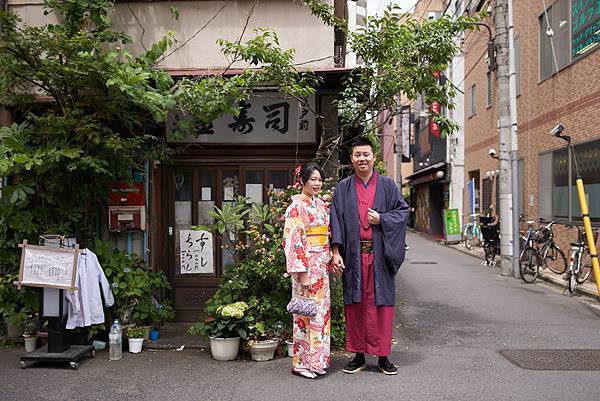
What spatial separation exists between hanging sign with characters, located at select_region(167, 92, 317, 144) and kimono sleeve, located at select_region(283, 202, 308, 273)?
2.42m

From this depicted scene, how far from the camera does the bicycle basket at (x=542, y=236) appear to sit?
44.5 ft

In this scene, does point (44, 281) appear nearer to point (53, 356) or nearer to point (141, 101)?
point (53, 356)

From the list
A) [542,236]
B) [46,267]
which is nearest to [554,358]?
[46,267]

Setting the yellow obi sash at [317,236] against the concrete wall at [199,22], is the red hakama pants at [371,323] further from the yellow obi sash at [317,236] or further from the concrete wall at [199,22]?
the concrete wall at [199,22]

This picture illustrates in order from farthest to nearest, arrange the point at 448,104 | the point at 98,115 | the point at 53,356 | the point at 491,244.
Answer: the point at 491,244, the point at 448,104, the point at 98,115, the point at 53,356

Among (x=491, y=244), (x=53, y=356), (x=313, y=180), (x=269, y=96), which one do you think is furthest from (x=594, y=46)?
(x=53, y=356)

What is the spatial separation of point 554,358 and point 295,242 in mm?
3456

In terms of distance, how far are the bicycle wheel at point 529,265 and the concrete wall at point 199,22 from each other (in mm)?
8215

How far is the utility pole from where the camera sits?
13938mm

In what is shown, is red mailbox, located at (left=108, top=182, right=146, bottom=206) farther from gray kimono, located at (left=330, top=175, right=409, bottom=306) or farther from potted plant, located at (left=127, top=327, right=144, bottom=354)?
gray kimono, located at (left=330, top=175, right=409, bottom=306)

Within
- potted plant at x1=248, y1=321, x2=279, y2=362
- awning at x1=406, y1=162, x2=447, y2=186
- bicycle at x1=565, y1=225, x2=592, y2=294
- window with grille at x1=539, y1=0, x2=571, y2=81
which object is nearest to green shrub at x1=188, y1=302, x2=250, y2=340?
potted plant at x1=248, y1=321, x2=279, y2=362

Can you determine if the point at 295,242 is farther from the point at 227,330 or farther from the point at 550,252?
the point at 550,252

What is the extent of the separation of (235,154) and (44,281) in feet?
10.2

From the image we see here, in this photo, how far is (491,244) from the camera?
54.2ft
